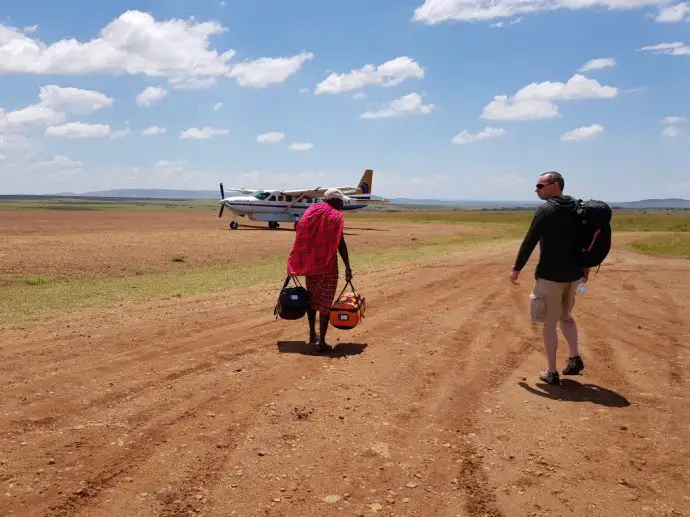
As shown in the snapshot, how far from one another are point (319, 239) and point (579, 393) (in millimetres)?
3391

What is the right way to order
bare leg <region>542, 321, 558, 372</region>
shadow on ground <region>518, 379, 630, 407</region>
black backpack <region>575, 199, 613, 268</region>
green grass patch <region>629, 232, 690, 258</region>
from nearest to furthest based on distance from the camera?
shadow on ground <region>518, 379, 630, 407</region>
black backpack <region>575, 199, 613, 268</region>
bare leg <region>542, 321, 558, 372</region>
green grass patch <region>629, 232, 690, 258</region>

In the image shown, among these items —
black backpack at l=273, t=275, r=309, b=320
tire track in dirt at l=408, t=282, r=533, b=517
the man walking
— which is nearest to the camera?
tire track in dirt at l=408, t=282, r=533, b=517

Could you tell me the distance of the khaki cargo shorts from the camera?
18.8ft

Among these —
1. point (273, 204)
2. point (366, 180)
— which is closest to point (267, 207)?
point (273, 204)

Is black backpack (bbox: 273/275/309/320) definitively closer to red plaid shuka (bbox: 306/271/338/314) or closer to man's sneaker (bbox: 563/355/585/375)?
red plaid shuka (bbox: 306/271/338/314)

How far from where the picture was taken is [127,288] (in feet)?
40.8

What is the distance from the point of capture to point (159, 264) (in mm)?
17203

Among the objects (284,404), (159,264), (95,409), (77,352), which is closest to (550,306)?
(284,404)

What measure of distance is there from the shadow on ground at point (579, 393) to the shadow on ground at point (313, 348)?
2130 millimetres

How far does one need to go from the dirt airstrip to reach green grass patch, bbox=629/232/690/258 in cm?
1317

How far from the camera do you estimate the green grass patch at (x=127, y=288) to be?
1007 cm

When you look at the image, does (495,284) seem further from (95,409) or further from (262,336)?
(95,409)

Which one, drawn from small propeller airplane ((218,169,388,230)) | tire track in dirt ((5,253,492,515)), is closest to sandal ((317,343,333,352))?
tire track in dirt ((5,253,492,515))

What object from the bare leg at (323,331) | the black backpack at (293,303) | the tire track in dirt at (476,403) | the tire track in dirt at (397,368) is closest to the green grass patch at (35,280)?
the tire track in dirt at (397,368)
